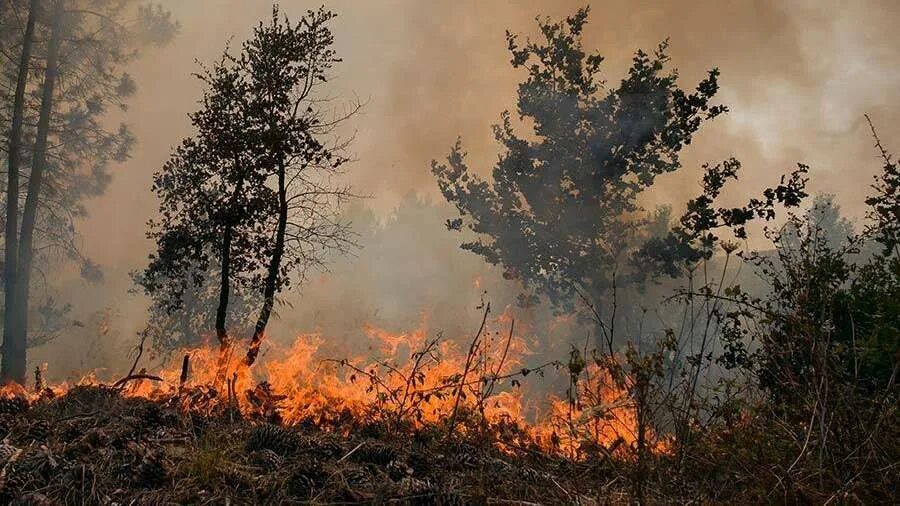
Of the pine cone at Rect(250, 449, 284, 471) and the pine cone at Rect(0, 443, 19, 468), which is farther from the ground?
the pine cone at Rect(250, 449, 284, 471)

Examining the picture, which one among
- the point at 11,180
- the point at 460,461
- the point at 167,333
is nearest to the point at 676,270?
the point at 460,461

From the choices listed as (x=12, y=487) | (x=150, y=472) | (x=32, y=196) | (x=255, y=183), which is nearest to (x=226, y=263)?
(x=255, y=183)

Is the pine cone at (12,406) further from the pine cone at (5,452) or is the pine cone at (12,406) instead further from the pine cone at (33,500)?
the pine cone at (33,500)

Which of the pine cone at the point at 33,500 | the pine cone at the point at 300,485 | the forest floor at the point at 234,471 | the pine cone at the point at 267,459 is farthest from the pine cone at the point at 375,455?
the pine cone at the point at 33,500

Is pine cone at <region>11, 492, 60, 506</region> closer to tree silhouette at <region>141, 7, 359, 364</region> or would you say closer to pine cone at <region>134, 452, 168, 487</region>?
pine cone at <region>134, 452, 168, 487</region>

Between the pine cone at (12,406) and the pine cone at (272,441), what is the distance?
9.23ft

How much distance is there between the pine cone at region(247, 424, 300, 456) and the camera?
4391 mm

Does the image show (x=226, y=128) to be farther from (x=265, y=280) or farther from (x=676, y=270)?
(x=676, y=270)

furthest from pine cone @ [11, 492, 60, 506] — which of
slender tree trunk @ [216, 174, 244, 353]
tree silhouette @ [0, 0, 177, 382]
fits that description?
tree silhouette @ [0, 0, 177, 382]

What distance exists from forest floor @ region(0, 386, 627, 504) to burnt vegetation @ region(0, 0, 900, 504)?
22 mm

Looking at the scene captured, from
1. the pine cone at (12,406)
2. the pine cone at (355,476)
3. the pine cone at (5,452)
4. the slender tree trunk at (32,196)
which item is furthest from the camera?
the slender tree trunk at (32,196)

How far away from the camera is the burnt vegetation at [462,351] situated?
3.09m

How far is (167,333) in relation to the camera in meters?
31.2

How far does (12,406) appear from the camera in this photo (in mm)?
5488
